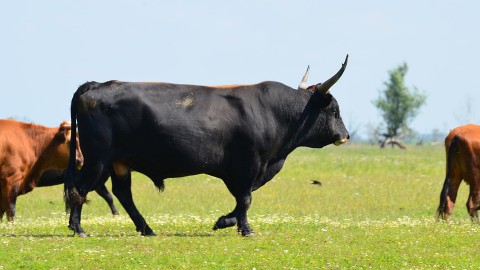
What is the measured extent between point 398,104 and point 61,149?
103 metres

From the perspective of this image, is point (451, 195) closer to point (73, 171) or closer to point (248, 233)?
point (248, 233)

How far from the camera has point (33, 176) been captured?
22.4m

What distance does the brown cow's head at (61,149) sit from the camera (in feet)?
74.1

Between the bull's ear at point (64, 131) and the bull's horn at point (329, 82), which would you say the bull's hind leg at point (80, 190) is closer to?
the bull's horn at point (329, 82)

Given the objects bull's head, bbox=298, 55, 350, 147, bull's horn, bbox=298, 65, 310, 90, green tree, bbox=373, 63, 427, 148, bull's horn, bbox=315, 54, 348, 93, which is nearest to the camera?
bull's horn, bbox=315, 54, 348, 93

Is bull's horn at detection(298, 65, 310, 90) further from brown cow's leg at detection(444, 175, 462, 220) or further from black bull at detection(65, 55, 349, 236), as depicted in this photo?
brown cow's leg at detection(444, 175, 462, 220)

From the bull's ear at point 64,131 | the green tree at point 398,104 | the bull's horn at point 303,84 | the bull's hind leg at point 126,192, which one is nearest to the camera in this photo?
the bull's hind leg at point 126,192

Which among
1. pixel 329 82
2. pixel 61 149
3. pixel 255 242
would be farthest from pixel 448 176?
pixel 61 149

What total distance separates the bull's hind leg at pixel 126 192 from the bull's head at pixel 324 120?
10.9 ft

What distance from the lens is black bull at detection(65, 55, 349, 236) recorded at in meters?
15.3

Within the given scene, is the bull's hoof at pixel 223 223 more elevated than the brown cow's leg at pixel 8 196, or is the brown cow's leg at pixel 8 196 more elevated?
the bull's hoof at pixel 223 223

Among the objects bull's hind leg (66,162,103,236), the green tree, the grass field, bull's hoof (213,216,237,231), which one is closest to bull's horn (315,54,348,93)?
the grass field

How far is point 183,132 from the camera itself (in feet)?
51.1

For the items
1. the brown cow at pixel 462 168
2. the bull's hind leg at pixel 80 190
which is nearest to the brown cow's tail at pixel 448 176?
the brown cow at pixel 462 168
